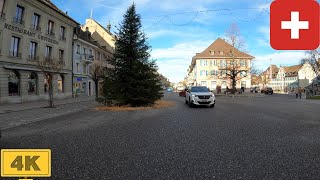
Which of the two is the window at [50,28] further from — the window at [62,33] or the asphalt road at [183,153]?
the asphalt road at [183,153]

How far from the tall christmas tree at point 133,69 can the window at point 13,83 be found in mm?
10761

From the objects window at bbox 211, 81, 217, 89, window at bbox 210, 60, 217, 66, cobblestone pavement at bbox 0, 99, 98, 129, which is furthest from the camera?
window at bbox 210, 60, 217, 66

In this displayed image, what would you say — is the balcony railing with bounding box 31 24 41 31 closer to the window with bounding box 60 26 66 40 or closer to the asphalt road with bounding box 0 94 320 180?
the window with bounding box 60 26 66 40

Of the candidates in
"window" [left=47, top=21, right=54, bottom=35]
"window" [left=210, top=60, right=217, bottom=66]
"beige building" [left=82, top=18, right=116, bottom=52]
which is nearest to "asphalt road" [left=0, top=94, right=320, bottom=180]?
"window" [left=47, top=21, right=54, bottom=35]

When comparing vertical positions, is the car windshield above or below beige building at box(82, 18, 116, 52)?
below

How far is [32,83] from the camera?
25641mm

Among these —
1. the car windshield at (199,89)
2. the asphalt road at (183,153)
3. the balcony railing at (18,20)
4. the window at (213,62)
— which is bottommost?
the asphalt road at (183,153)

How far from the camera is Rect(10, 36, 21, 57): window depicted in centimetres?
2294

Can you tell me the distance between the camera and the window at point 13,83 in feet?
73.9

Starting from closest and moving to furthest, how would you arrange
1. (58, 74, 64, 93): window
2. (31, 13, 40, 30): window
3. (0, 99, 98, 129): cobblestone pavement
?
1. (0, 99, 98, 129): cobblestone pavement
2. (31, 13, 40, 30): window
3. (58, 74, 64, 93): window

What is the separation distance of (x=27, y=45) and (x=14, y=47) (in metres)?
1.54

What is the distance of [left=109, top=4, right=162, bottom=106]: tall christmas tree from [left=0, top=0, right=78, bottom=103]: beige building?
423 inches

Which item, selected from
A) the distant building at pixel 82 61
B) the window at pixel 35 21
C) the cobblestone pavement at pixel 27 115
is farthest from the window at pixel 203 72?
the cobblestone pavement at pixel 27 115

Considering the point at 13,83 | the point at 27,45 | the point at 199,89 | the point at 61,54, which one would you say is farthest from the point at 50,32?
the point at 199,89
